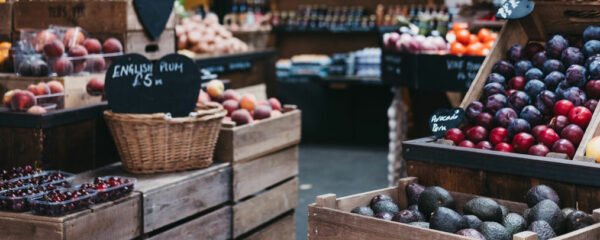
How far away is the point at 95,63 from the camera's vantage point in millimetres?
3668

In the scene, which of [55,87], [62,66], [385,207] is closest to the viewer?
[385,207]

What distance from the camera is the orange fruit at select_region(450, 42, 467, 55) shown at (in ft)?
16.0

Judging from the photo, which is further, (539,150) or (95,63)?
(95,63)

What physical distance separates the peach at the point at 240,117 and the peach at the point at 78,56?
808 mm

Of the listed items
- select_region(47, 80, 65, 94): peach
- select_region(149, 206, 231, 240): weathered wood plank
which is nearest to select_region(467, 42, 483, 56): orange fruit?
select_region(149, 206, 231, 240): weathered wood plank

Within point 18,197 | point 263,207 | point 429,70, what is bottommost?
point 263,207

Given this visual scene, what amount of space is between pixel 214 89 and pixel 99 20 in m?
0.75

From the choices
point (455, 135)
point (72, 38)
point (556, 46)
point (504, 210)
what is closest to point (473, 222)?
point (504, 210)

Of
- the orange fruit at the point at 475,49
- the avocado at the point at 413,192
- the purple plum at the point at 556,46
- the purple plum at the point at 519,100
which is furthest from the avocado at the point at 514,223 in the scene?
the orange fruit at the point at 475,49

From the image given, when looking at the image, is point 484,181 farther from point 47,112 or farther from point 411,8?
point 411,8

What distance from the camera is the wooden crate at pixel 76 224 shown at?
2.53 m

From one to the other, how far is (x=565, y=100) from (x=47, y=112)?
2.18 meters

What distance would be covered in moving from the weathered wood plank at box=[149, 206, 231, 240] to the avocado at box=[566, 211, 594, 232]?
5.72 feet

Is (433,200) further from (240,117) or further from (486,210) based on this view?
(240,117)
